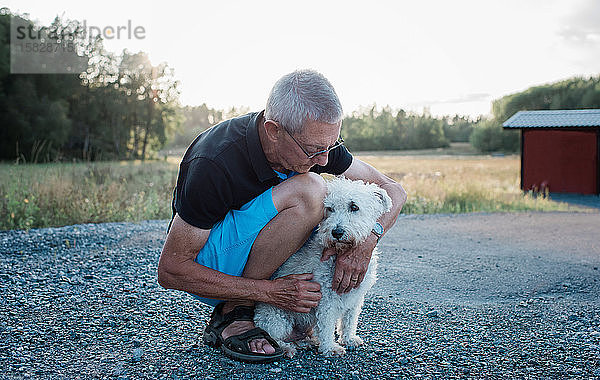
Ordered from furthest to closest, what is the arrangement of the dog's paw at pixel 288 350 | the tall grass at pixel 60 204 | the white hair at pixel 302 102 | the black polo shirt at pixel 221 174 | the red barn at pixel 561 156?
the red barn at pixel 561 156 → the tall grass at pixel 60 204 → the dog's paw at pixel 288 350 → the black polo shirt at pixel 221 174 → the white hair at pixel 302 102

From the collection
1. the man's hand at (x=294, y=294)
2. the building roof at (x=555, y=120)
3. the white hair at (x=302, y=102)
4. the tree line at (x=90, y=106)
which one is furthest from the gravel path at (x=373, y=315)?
the tree line at (x=90, y=106)

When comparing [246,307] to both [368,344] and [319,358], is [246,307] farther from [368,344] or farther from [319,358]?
[368,344]

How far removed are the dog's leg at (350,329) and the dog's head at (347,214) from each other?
0.49 m

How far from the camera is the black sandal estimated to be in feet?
9.98

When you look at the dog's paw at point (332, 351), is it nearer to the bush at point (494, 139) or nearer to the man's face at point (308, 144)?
the man's face at point (308, 144)

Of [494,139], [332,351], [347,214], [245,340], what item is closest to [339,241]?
[347,214]

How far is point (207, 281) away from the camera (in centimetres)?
297

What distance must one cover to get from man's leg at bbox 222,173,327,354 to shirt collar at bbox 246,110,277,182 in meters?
0.11

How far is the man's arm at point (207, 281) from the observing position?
2855 millimetres

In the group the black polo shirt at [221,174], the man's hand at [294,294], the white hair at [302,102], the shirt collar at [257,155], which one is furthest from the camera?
the man's hand at [294,294]

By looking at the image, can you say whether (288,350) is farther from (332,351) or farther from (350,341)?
(350,341)

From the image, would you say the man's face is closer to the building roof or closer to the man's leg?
the man's leg

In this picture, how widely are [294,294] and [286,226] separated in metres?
0.42

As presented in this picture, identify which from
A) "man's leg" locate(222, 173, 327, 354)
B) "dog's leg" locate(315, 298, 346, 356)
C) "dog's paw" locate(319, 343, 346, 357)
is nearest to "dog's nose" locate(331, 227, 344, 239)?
"man's leg" locate(222, 173, 327, 354)
